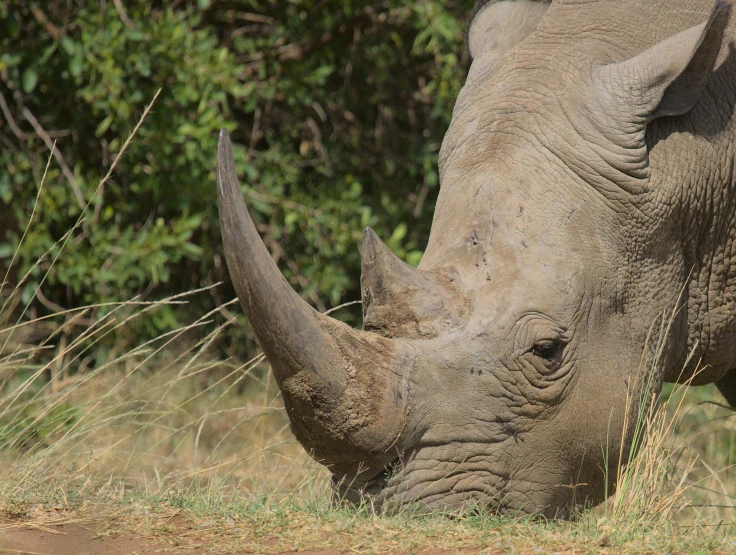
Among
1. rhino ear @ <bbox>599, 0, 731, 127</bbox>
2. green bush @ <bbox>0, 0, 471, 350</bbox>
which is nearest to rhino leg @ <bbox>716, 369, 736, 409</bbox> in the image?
rhino ear @ <bbox>599, 0, 731, 127</bbox>

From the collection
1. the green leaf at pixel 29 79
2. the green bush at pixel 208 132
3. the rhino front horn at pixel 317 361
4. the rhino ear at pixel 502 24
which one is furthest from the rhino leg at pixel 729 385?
the green leaf at pixel 29 79

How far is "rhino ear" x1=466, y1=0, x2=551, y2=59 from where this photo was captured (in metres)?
5.01

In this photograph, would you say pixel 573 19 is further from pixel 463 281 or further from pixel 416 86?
pixel 416 86

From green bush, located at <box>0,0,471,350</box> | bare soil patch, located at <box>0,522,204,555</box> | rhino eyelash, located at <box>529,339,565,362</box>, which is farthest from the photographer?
green bush, located at <box>0,0,471,350</box>

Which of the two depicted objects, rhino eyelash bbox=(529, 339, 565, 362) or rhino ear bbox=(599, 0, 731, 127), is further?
rhino ear bbox=(599, 0, 731, 127)

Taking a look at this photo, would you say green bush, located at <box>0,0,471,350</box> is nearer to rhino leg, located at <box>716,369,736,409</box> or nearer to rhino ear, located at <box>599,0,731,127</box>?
rhino leg, located at <box>716,369,736,409</box>

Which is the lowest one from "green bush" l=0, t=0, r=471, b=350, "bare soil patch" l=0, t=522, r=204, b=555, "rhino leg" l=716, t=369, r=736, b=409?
"bare soil patch" l=0, t=522, r=204, b=555

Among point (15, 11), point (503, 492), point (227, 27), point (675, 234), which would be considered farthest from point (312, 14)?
point (503, 492)

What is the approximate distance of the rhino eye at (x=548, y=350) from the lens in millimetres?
3988

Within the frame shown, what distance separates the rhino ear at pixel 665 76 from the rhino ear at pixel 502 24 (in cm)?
76

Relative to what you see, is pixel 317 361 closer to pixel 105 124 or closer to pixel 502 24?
pixel 502 24

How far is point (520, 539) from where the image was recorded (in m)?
3.46

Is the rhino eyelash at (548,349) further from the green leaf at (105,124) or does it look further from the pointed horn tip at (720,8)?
the green leaf at (105,124)

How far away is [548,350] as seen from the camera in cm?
402
